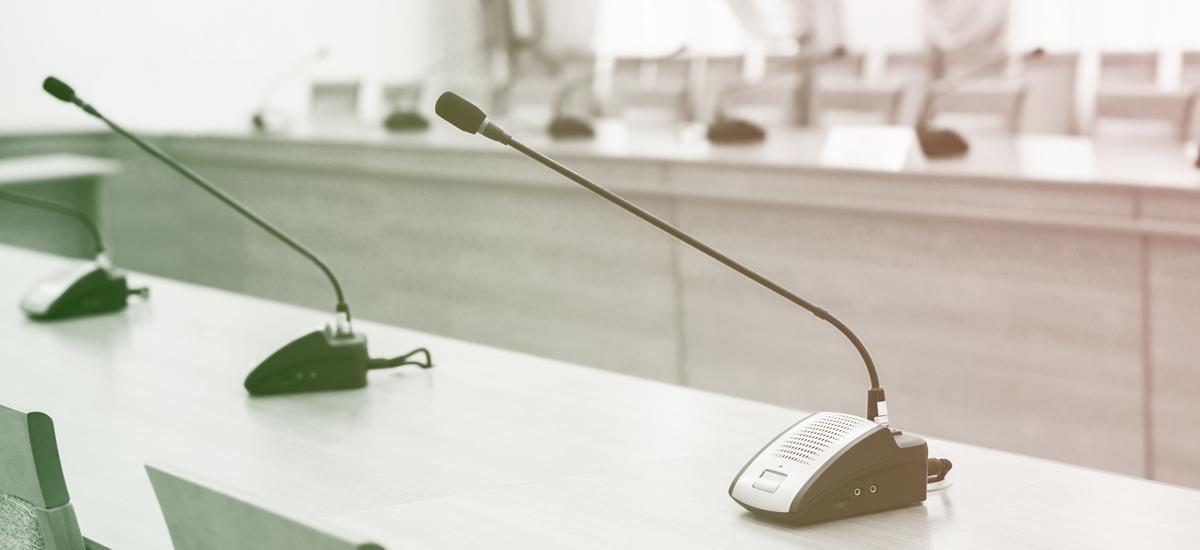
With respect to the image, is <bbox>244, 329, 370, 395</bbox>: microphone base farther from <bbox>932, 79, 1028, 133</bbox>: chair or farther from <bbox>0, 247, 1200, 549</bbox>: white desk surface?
<bbox>932, 79, 1028, 133</bbox>: chair

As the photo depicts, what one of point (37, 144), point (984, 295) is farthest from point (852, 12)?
point (984, 295)

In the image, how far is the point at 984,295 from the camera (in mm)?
2969

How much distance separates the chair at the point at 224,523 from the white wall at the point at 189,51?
674 centimetres

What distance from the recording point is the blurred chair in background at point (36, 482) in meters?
1.16

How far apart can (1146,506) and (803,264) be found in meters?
2.04

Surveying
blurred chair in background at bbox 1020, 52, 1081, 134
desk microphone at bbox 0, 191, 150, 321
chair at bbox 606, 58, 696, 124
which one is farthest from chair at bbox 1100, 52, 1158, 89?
desk microphone at bbox 0, 191, 150, 321

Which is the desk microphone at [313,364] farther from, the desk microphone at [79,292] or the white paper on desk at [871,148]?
the white paper on desk at [871,148]

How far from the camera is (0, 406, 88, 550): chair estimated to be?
1.16 metres

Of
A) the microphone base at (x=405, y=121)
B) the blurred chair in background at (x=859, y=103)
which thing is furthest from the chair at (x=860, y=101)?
the microphone base at (x=405, y=121)

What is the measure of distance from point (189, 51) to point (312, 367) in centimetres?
724

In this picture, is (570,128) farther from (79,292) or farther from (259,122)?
(79,292)

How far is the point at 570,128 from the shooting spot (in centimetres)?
470

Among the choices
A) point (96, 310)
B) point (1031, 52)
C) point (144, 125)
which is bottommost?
point (144, 125)

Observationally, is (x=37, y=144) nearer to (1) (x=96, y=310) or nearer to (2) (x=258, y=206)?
(2) (x=258, y=206)
